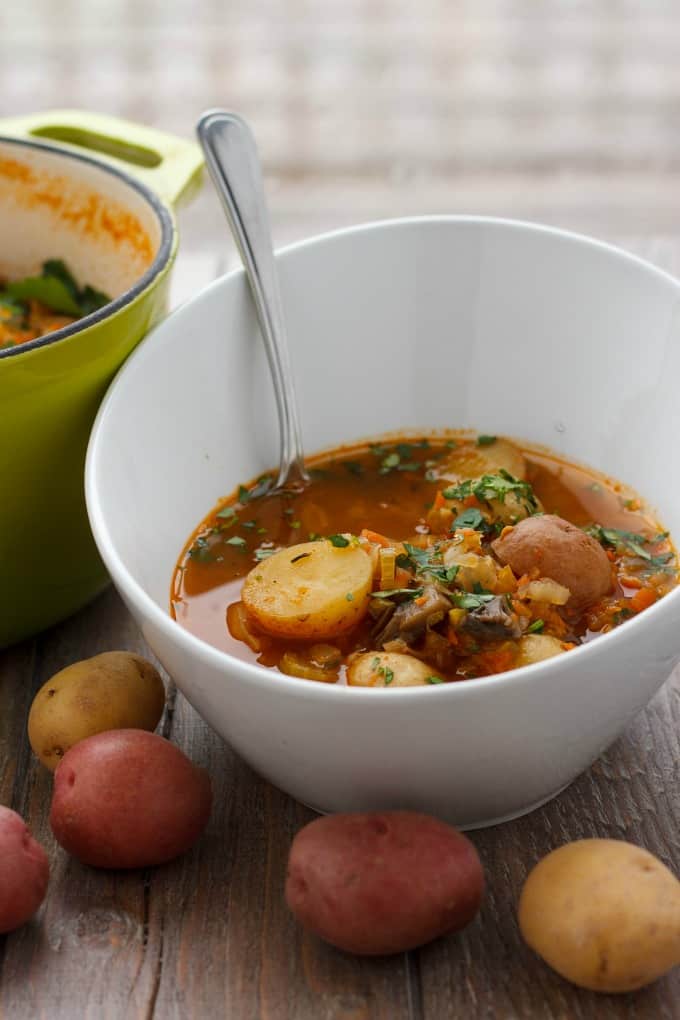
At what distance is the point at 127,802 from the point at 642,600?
779mm

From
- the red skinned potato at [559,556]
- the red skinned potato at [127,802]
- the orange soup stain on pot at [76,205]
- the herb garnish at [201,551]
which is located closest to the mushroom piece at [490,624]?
the red skinned potato at [559,556]

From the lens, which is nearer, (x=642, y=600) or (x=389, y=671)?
(x=389, y=671)

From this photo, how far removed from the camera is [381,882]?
144 centimetres

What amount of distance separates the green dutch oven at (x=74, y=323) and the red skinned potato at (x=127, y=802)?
46cm

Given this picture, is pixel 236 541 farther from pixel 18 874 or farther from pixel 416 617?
pixel 18 874

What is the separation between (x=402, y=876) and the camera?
56.9 inches

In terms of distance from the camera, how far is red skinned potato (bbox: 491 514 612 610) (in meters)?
1.82

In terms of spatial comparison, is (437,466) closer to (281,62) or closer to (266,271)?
Answer: (266,271)

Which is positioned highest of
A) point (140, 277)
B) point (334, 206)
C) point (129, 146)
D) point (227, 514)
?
point (129, 146)

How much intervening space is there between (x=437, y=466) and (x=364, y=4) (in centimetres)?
303

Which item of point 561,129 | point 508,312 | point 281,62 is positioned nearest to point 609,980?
point 508,312

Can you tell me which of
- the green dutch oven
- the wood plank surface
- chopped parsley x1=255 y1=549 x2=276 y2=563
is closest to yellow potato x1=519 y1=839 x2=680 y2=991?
the wood plank surface

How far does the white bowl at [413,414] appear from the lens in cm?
152

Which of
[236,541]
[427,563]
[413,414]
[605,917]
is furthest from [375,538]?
[605,917]
